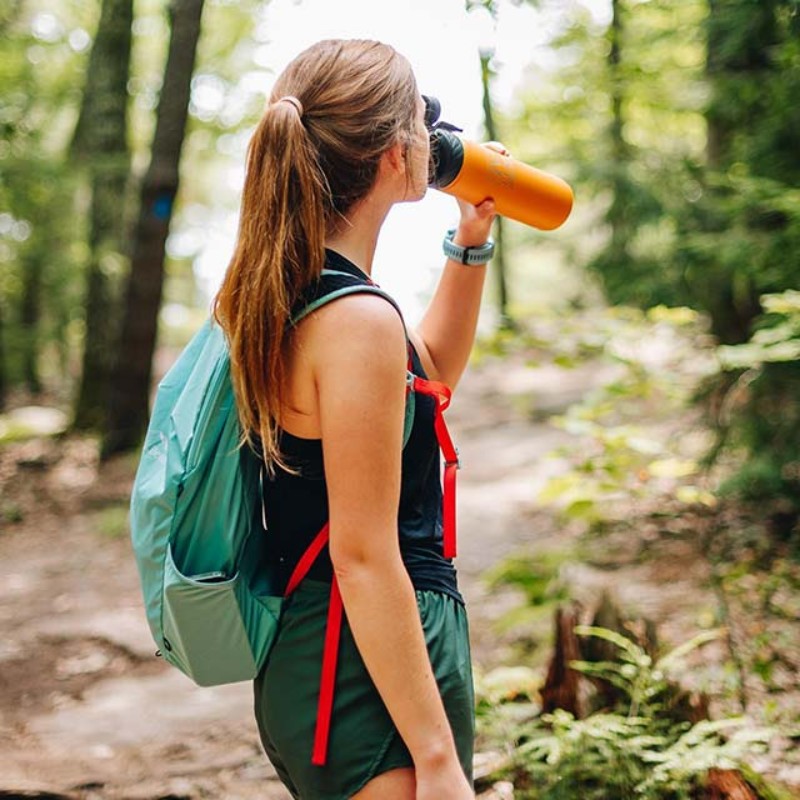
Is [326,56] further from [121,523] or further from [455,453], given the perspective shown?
[121,523]

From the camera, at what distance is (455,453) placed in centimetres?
173

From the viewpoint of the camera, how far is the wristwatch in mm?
2137

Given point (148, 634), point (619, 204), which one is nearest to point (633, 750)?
point (148, 634)

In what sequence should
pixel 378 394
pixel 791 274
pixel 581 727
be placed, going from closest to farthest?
pixel 378 394
pixel 581 727
pixel 791 274

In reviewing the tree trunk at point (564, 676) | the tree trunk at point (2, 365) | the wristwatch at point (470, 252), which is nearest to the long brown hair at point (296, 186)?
the wristwatch at point (470, 252)

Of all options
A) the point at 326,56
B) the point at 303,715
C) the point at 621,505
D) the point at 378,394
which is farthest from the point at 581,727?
the point at 621,505

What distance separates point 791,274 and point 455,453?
12.1 ft

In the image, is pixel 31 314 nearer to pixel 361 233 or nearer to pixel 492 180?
pixel 492 180

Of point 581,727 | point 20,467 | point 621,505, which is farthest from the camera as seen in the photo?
point 20,467

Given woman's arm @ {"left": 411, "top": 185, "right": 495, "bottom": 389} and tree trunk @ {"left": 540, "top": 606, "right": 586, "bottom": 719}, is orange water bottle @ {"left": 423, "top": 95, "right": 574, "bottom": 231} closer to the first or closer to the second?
woman's arm @ {"left": 411, "top": 185, "right": 495, "bottom": 389}

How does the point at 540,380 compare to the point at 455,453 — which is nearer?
the point at 455,453

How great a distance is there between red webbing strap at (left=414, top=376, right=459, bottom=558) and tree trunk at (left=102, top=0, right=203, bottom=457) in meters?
7.37

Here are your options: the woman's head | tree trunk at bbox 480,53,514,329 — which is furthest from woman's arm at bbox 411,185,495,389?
tree trunk at bbox 480,53,514,329

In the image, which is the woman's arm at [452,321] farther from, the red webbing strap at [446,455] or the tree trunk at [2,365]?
the tree trunk at [2,365]
